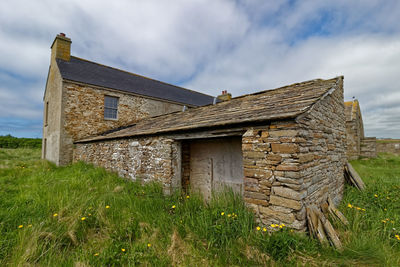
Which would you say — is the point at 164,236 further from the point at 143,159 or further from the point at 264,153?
the point at 143,159

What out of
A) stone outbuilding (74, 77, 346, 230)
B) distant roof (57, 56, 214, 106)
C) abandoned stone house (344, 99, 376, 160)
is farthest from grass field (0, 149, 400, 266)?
abandoned stone house (344, 99, 376, 160)

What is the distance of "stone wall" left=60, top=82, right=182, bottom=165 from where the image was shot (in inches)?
423

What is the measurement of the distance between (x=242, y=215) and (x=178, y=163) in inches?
104

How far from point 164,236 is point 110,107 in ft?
36.0

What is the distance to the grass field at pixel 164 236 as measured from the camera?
2.82m

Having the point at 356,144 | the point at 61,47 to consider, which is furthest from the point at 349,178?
the point at 61,47

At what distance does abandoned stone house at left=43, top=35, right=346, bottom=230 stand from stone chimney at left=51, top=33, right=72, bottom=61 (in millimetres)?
57

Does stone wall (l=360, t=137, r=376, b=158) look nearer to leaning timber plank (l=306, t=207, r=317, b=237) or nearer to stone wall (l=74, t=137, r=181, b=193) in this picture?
leaning timber plank (l=306, t=207, r=317, b=237)

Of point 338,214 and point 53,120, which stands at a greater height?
point 53,120

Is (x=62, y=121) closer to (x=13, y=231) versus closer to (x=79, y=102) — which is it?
(x=79, y=102)

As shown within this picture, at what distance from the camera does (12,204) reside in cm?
465

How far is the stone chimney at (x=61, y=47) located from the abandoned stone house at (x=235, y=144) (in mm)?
57

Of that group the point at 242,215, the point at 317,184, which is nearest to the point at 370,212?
the point at 317,184

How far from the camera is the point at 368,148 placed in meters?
12.5
